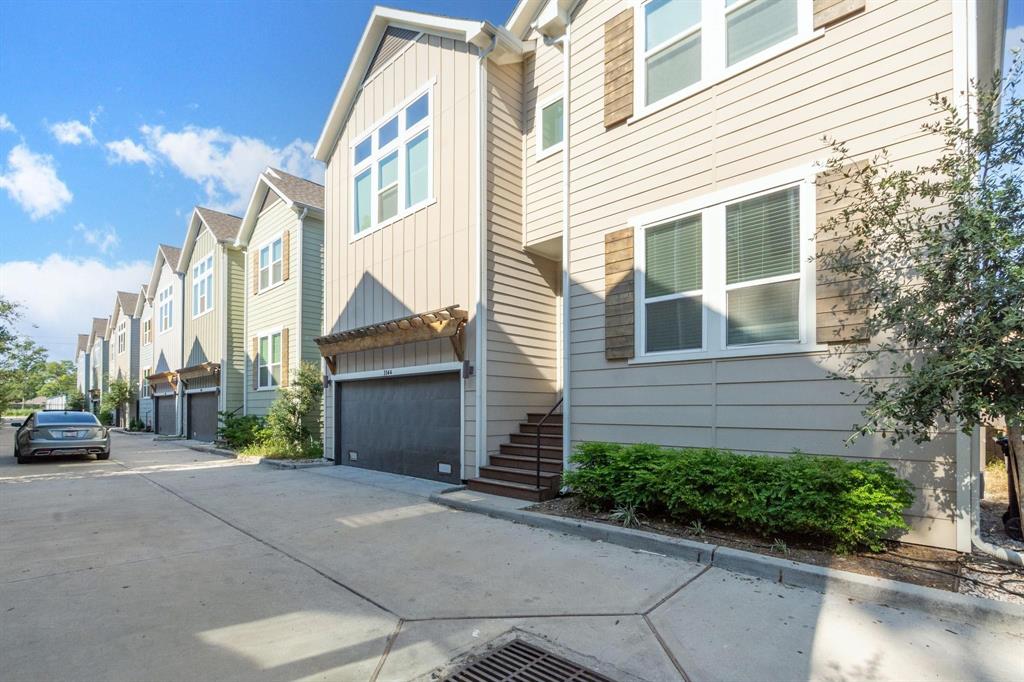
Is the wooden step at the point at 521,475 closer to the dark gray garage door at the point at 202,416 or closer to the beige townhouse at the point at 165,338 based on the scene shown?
the dark gray garage door at the point at 202,416

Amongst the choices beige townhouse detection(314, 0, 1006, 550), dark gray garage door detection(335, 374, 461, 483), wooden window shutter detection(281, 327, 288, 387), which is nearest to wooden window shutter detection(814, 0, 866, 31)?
beige townhouse detection(314, 0, 1006, 550)

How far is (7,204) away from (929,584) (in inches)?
1185

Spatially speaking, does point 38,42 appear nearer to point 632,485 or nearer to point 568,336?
point 568,336

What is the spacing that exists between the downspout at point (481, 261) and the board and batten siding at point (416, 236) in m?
0.10

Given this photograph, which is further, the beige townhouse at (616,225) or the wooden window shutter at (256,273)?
the wooden window shutter at (256,273)

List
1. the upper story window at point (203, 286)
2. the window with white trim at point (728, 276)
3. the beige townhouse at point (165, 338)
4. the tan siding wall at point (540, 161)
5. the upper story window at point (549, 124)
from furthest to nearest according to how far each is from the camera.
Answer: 1. the beige townhouse at point (165, 338)
2. the upper story window at point (203, 286)
3. the upper story window at point (549, 124)
4. the tan siding wall at point (540, 161)
5. the window with white trim at point (728, 276)

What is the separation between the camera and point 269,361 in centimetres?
1488

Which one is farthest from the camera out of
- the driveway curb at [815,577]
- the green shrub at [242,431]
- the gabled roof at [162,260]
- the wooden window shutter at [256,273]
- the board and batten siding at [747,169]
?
the gabled roof at [162,260]

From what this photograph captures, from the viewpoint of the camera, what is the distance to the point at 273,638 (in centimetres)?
300

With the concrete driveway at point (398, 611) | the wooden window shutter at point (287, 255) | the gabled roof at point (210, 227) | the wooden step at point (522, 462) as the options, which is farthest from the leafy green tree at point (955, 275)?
the gabled roof at point (210, 227)

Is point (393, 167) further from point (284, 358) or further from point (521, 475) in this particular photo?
point (284, 358)

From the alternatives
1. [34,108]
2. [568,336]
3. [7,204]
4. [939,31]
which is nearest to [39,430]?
[34,108]

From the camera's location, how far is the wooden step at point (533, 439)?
7.56m

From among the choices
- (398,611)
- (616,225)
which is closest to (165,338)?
(616,225)
